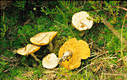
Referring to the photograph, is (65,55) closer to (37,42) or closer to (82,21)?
(37,42)

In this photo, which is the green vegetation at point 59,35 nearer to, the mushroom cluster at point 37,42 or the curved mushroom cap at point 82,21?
the curved mushroom cap at point 82,21

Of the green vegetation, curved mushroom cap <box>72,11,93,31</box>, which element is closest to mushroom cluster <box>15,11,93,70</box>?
curved mushroom cap <box>72,11,93,31</box>

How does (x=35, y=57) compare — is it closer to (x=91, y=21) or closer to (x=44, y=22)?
(x=44, y=22)

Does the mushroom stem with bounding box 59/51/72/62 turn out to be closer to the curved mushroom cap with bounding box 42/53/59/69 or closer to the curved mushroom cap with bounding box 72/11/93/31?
the curved mushroom cap with bounding box 42/53/59/69

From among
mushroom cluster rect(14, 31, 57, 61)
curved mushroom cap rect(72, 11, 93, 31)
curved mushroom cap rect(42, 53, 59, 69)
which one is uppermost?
curved mushroom cap rect(72, 11, 93, 31)

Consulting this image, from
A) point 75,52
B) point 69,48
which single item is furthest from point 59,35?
point 75,52

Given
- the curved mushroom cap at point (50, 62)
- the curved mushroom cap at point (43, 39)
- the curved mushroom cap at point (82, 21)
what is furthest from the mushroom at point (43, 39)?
the curved mushroom cap at point (82, 21)
